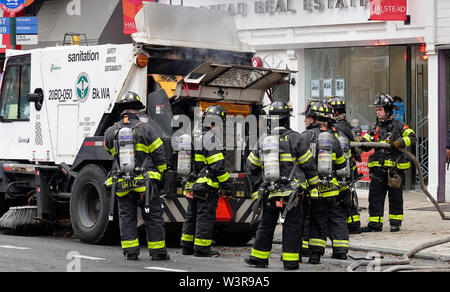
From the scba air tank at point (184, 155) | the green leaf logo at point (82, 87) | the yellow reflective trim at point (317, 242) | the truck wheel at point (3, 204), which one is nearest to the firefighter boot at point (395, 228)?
the yellow reflective trim at point (317, 242)

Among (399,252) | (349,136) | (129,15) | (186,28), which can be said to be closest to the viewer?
(399,252)

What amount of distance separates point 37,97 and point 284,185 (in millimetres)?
4887

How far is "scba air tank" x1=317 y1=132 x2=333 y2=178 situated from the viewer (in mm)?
10836

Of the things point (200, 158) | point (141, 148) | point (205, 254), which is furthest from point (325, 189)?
point (141, 148)

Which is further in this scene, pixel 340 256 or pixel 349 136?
pixel 349 136

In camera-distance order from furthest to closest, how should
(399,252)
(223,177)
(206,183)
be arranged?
(399,252)
(223,177)
(206,183)

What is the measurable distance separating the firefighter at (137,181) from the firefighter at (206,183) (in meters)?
0.47

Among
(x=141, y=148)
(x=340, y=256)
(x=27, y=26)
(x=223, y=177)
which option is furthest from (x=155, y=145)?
(x=27, y=26)

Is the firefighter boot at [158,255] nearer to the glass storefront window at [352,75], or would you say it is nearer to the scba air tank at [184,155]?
the scba air tank at [184,155]

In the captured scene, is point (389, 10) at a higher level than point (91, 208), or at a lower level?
higher

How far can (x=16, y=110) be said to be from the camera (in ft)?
46.7

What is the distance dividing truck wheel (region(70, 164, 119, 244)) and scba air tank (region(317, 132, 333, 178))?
2.86 meters

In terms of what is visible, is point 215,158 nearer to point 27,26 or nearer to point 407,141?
point 407,141

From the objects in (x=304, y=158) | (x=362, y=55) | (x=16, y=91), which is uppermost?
(x=362, y=55)
